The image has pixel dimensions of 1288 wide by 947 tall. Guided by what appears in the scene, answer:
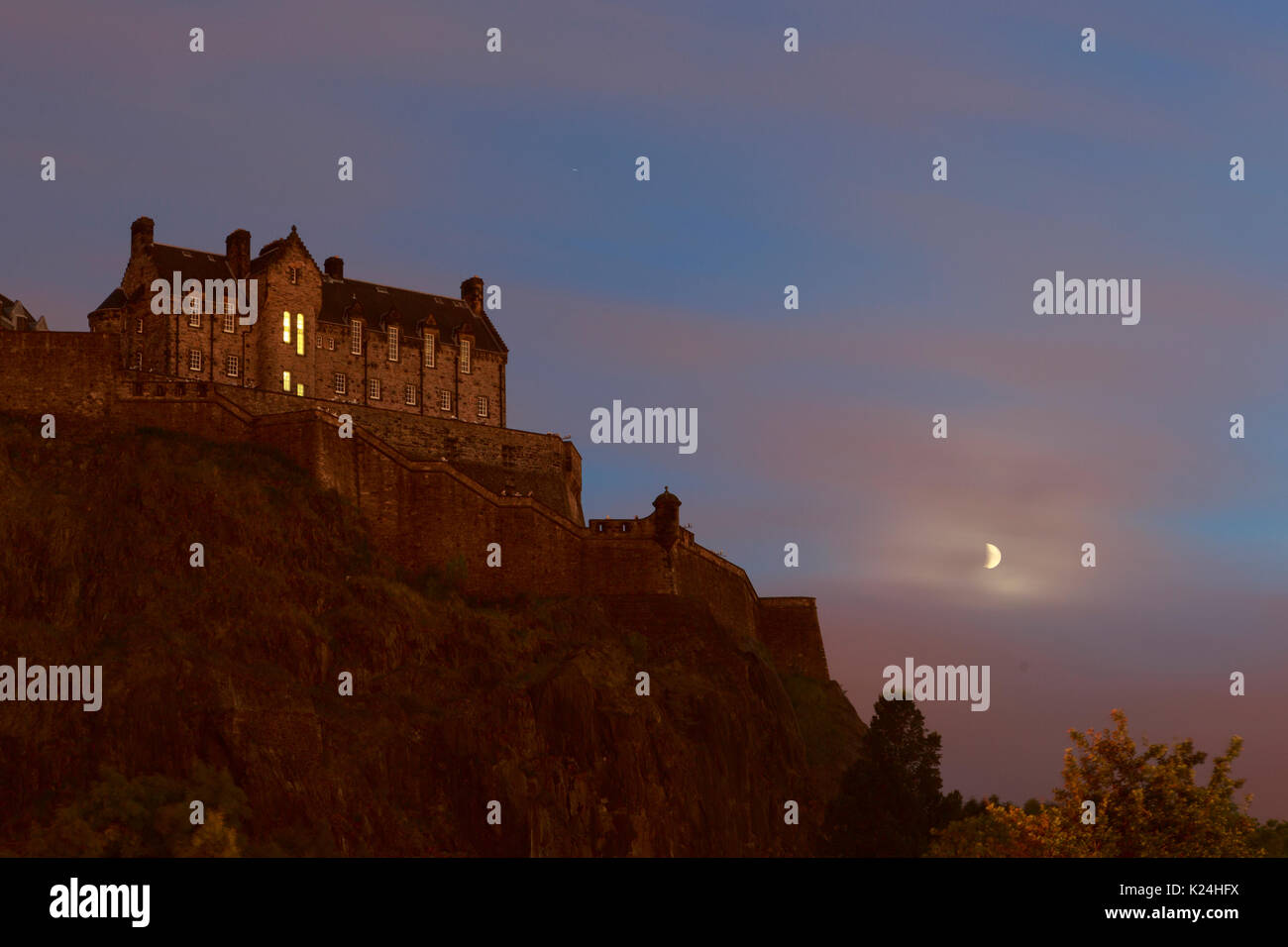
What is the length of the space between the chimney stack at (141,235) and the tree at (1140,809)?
245ft

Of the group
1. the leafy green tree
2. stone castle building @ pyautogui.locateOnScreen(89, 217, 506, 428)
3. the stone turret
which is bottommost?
the leafy green tree

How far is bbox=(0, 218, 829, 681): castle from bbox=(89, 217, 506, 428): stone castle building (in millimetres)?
104

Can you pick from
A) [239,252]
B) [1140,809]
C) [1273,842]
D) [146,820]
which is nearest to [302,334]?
[239,252]

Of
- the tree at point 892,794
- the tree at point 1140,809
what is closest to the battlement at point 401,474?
the tree at point 892,794

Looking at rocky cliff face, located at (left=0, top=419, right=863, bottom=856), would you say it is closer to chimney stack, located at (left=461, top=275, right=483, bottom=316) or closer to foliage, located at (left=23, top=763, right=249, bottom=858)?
foliage, located at (left=23, top=763, right=249, bottom=858)

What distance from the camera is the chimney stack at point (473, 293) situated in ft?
392

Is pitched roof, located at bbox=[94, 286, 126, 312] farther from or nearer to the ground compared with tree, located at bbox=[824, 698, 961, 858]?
farther from the ground

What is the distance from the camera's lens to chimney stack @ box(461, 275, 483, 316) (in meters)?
119

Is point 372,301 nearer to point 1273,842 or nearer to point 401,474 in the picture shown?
point 401,474

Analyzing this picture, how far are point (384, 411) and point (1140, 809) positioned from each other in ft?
214

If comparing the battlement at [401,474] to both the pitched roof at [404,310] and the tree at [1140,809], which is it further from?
the tree at [1140,809]

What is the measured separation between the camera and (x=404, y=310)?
11388 cm

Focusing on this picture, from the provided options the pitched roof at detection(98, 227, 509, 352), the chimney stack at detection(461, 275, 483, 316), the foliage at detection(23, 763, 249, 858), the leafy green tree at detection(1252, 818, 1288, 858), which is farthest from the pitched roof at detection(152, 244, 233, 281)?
the leafy green tree at detection(1252, 818, 1288, 858)

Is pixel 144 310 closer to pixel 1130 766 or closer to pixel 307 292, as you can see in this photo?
pixel 307 292
